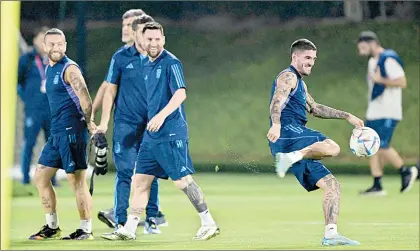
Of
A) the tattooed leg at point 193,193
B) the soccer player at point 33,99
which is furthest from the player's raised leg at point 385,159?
the tattooed leg at point 193,193

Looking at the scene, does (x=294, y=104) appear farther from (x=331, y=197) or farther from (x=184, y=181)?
(x=184, y=181)

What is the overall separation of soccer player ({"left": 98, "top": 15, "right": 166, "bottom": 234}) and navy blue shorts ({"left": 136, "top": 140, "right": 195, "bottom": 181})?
2.48 feet

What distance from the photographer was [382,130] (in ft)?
47.9

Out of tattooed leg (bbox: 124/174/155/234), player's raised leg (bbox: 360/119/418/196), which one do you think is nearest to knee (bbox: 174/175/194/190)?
tattooed leg (bbox: 124/174/155/234)

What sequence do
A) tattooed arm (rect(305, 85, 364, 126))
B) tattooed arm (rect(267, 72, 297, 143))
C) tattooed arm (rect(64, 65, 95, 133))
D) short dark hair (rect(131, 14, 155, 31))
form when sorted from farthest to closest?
short dark hair (rect(131, 14, 155, 31))
tattooed arm (rect(64, 65, 95, 133))
tattooed arm (rect(305, 85, 364, 126))
tattooed arm (rect(267, 72, 297, 143))

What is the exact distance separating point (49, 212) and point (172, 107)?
4.91 ft

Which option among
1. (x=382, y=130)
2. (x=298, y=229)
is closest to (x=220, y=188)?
(x=382, y=130)

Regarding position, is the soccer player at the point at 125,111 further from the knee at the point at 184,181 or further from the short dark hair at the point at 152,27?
the knee at the point at 184,181

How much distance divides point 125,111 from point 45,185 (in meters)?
0.94

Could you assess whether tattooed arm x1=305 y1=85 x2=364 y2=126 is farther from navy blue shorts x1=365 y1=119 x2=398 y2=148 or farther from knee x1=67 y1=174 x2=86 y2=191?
navy blue shorts x1=365 y1=119 x2=398 y2=148

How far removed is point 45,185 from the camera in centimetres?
926

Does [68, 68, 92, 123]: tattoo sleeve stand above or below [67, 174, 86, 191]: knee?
above

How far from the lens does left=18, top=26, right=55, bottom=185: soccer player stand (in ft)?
48.2

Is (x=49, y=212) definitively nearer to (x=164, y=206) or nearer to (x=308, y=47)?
(x=308, y=47)
